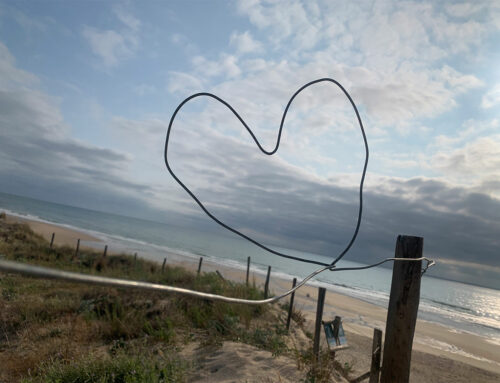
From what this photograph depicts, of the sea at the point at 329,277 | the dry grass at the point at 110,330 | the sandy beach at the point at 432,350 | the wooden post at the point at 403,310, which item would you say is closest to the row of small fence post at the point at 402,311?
the wooden post at the point at 403,310

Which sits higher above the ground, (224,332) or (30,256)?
(224,332)

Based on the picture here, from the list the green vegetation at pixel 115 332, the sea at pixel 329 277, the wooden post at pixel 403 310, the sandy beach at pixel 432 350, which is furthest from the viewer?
the sea at pixel 329 277

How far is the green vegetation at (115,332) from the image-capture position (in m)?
4.41

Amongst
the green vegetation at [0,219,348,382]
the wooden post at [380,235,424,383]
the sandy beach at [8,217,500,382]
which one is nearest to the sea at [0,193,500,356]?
the sandy beach at [8,217,500,382]

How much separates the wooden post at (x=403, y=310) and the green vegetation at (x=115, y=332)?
4.89 feet

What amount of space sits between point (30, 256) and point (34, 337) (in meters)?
16.6

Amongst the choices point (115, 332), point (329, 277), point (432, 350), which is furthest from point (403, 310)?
point (329, 277)

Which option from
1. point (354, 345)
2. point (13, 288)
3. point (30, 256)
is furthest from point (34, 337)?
point (30, 256)

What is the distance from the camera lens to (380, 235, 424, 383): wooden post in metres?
3.45

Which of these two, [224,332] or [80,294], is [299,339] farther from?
[80,294]

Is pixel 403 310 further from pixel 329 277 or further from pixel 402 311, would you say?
pixel 329 277

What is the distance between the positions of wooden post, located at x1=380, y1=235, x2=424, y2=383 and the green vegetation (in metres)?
1.49

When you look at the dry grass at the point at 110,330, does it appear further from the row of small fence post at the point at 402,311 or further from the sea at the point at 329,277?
the sea at the point at 329,277

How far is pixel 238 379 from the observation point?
4.46 meters
